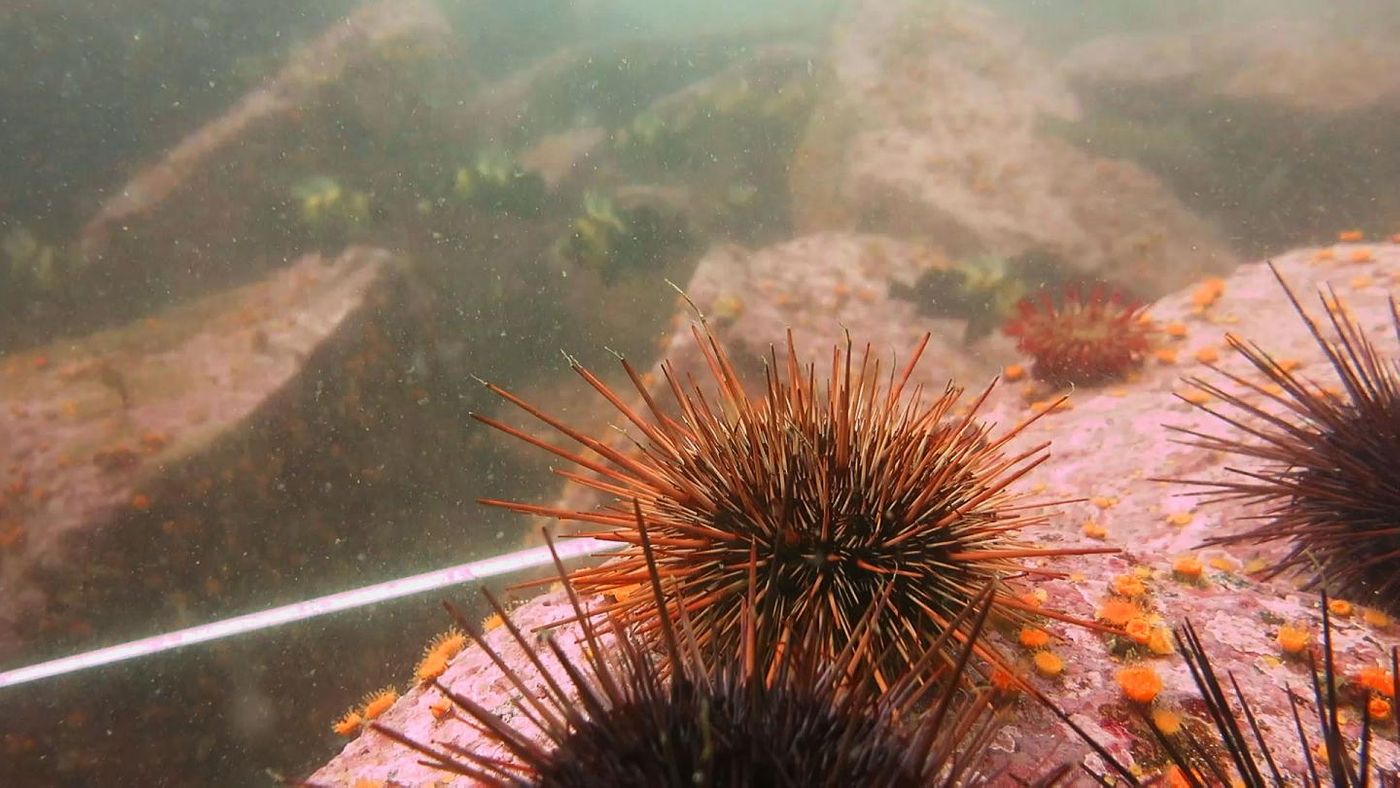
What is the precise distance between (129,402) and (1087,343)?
327 inches

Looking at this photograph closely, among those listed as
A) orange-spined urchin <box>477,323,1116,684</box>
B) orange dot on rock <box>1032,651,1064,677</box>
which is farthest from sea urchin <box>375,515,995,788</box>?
orange dot on rock <box>1032,651,1064,677</box>

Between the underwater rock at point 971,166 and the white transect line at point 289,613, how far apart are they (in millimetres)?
6243

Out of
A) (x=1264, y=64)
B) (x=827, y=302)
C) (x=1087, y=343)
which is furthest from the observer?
(x=1264, y=64)

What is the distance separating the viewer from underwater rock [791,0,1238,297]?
8180 millimetres

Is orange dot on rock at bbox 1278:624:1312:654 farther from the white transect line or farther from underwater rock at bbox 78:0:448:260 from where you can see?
underwater rock at bbox 78:0:448:260

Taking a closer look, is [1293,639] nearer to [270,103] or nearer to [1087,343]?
[1087,343]

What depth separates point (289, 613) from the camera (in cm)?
561

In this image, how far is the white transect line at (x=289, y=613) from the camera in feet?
16.6

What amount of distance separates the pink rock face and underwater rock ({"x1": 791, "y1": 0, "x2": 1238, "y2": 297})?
2.83 metres

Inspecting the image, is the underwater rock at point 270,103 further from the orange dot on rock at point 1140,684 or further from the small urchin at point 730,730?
the orange dot on rock at point 1140,684

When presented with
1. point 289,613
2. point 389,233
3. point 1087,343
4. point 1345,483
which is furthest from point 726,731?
point 389,233

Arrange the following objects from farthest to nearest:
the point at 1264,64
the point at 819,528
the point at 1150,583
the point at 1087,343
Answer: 1. the point at 1264,64
2. the point at 1087,343
3. the point at 1150,583
4. the point at 819,528

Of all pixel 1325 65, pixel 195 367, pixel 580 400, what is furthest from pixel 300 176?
pixel 1325 65

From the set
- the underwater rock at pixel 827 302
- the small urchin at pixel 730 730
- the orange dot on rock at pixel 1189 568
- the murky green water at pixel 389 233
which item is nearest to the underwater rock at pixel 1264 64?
the murky green water at pixel 389 233
